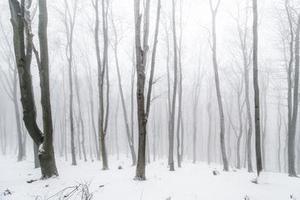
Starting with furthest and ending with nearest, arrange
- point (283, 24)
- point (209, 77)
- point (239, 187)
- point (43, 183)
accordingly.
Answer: point (209, 77) < point (283, 24) < point (239, 187) < point (43, 183)

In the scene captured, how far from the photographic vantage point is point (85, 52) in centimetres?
2661

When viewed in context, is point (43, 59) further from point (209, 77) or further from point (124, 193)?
point (209, 77)

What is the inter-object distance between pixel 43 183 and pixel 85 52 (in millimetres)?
20857

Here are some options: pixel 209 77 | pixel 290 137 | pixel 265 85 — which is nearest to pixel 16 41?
pixel 290 137

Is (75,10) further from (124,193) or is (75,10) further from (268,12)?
(124,193)

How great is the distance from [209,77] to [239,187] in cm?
2892

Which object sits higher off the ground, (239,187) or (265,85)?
(265,85)

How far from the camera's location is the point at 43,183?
24.2 ft

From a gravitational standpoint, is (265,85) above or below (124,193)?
above

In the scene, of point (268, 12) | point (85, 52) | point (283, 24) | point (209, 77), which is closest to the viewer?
point (283, 24)

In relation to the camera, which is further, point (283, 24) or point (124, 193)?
point (283, 24)

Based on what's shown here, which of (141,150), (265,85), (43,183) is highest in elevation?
(265,85)

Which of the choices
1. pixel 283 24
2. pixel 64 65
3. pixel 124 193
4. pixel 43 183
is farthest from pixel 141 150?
pixel 64 65

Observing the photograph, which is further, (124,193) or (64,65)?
(64,65)
